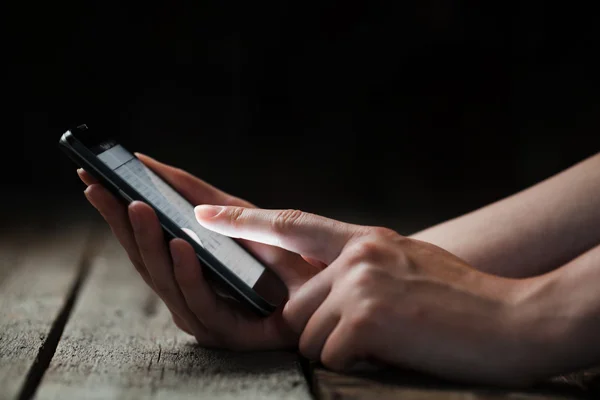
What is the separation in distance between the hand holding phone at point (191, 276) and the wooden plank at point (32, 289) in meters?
0.14

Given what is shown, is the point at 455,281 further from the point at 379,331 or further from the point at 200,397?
the point at 200,397

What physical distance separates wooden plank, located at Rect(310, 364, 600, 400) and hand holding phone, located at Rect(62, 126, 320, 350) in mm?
99

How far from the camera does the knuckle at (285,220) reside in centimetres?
69

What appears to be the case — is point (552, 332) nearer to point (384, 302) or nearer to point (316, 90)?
point (384, 302)

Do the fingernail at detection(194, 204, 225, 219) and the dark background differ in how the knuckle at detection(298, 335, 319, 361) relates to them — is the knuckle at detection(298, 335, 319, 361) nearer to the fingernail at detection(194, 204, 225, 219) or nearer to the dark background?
the fingernail at detection(194, 204, 225, 219)

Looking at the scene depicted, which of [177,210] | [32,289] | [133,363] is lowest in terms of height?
[32,289]

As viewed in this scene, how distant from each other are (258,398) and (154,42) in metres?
1.84

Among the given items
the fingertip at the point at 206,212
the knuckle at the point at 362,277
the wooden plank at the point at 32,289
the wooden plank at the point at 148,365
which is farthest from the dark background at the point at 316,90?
the knuckle at the point at 362,277

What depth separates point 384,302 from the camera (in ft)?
1.97

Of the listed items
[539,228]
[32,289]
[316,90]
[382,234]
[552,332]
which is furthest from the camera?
[316,90]

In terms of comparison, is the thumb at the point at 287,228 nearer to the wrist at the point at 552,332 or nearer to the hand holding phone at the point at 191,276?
the hand holding phone at the point at 191,276

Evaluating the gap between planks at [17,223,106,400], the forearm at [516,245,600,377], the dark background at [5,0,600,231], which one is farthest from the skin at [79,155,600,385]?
the dark background at [5,0,600,231]

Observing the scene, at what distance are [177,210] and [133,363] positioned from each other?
0.16 m

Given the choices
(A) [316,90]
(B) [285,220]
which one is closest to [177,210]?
(B) [285,220]
